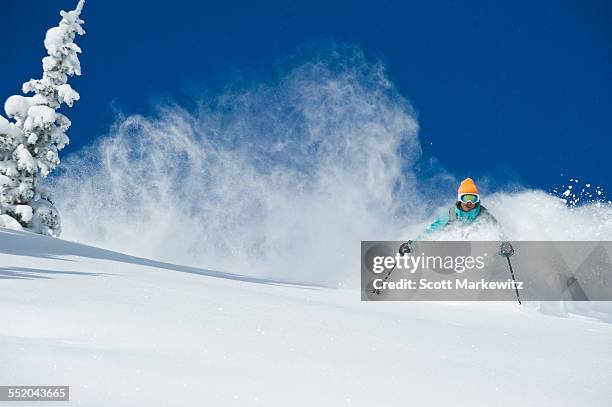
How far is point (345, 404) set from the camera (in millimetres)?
2619

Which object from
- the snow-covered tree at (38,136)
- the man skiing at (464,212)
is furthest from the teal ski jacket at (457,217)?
the snow-covered tree at (38,136)

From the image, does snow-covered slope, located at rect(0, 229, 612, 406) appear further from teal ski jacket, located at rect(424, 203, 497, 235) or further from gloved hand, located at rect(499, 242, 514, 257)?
teal ski jacket, located at rect(424, 203, 497, 235)

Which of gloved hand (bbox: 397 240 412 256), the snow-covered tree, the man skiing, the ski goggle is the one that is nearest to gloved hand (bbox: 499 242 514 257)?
the man skiing

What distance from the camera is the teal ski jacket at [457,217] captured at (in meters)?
10.2

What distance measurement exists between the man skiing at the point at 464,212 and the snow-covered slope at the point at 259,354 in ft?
15.9

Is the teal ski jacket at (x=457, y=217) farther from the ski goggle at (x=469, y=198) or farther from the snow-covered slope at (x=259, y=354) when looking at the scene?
the snow-covered slope at (x=259, y=354)

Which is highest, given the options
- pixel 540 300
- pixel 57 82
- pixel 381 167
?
pixel 381 167

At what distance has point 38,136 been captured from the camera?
61.7 ft

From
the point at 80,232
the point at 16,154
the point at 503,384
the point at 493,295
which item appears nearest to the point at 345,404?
the point at 503,384

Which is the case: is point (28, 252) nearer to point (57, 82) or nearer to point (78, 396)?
point (78, 396)

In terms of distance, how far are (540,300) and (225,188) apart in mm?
115759

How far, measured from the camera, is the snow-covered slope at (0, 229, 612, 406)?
8.52 feet

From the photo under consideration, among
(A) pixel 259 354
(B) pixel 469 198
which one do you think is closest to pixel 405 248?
(B) pixel 469 198

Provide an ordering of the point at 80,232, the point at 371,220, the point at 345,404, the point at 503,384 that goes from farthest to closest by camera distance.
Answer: the point at 371,220
the point at 80,232
the point at 503,384
the point at 345,404
